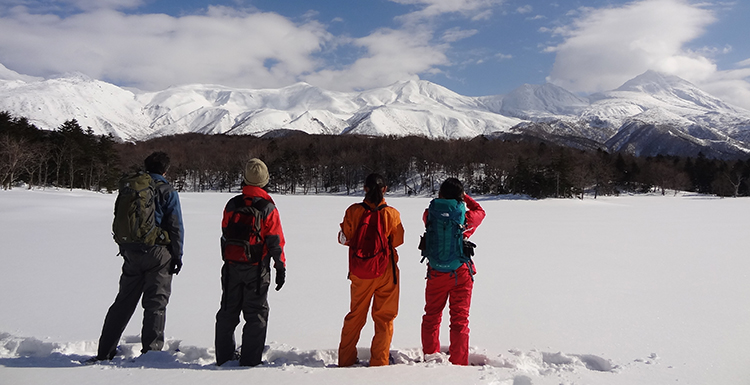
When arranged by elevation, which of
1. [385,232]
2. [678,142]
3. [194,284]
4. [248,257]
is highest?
[678,142]

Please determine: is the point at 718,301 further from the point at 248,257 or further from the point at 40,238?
the point at 40,238

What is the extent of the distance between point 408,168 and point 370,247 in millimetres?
69367

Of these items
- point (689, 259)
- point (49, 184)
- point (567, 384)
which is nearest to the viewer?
point (567, 384)

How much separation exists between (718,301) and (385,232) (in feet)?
18.0

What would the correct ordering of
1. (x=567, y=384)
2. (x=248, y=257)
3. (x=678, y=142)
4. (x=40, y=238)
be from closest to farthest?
(x=567, y=384) < (x=248, y=257) < (x=40, y=238) < (x=678, y=142)


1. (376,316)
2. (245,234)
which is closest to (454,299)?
(376,316)

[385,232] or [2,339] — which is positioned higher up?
[385,232]

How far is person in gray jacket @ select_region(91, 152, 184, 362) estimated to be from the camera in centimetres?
342

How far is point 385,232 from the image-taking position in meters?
3.31

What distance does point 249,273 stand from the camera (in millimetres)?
3176

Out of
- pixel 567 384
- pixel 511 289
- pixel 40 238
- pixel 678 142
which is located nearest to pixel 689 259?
pixel 511 289

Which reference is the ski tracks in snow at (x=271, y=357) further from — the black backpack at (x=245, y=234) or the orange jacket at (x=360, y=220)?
the orange jacket at (x=360, y=220)

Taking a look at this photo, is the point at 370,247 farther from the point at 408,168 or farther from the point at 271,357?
the point at 408,168

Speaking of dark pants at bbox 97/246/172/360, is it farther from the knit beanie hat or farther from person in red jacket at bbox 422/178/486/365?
person in red jacket at bbox 422/178/486/365
